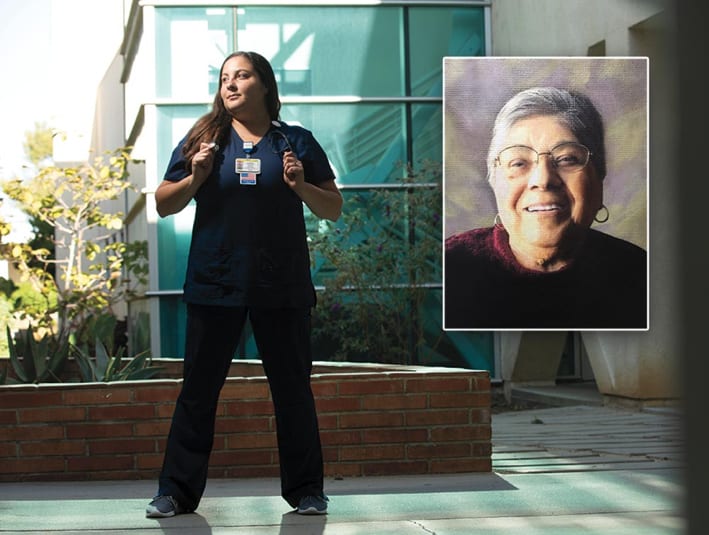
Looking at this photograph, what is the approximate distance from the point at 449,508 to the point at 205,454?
36.9 inches

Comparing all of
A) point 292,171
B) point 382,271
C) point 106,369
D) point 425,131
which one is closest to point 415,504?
point 292,171

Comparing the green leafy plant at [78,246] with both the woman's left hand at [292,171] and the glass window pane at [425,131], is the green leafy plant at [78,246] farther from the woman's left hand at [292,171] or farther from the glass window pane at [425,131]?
the woman's left hand at [292,171]

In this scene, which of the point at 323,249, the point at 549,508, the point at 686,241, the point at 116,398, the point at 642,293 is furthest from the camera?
the point at 323,249

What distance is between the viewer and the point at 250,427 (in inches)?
218

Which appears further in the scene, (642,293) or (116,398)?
(642,293)

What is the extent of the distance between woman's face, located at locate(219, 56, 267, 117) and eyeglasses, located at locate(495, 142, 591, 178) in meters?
7.94

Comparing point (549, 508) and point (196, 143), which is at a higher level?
point (196, 143)

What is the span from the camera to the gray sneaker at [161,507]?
4.05m

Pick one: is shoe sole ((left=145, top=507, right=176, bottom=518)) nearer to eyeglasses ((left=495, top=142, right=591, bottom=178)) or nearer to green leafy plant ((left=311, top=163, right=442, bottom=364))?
eyeglasses ((left=495, top=142, right=591, bottom=178))

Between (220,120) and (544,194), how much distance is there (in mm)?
8047

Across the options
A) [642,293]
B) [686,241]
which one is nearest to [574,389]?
[642,293]

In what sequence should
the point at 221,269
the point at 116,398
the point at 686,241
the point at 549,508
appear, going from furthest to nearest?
the point at 116,398, the point at 549,508, the point at 221,269, the point at 686,241

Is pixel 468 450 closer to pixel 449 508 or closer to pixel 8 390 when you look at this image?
pixel 449 508

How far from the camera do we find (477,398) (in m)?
5.67
